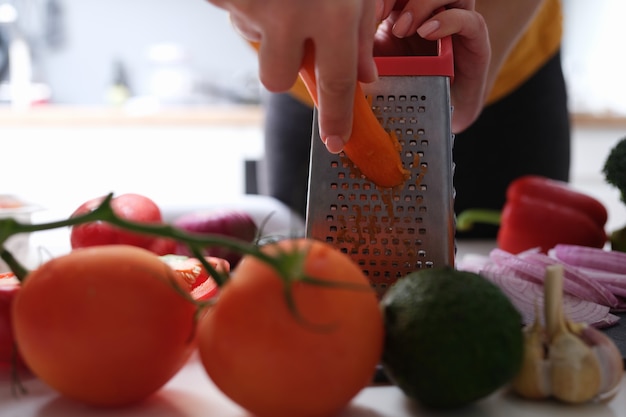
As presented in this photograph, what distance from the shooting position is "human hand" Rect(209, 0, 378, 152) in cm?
50

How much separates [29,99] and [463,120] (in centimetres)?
255

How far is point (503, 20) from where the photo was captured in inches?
43.0

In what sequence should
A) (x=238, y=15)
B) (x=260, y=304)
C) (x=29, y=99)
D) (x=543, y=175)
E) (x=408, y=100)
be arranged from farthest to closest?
(x=29, y=99) < (x=543, y=175) < (x=408, y=100) < (x=238, y=15) < (x=260, y=304)

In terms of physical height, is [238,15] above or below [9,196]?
above

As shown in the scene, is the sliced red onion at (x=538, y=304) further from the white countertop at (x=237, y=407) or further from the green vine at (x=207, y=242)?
the green vine at (x=207, y=242)

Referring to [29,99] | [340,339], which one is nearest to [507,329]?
[340,339]

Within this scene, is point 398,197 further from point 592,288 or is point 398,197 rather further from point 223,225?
point 223,225

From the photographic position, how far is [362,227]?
0.68 metres

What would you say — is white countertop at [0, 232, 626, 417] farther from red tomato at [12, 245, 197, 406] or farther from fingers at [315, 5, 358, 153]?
fingers at [315, 5, 358, 153]

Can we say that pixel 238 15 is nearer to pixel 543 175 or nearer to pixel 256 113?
pixel 543 175

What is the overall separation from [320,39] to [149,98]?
2.91 meters

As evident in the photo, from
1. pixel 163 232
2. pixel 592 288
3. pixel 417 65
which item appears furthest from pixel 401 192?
pixel 163 232

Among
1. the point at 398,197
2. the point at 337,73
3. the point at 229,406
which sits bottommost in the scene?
the point at 229,406

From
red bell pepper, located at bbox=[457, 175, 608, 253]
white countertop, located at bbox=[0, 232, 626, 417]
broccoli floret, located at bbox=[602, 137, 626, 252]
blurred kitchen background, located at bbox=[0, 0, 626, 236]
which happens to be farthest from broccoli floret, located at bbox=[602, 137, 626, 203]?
blurred kitchen background, located at bbox=[0, 0, 626, 236]
